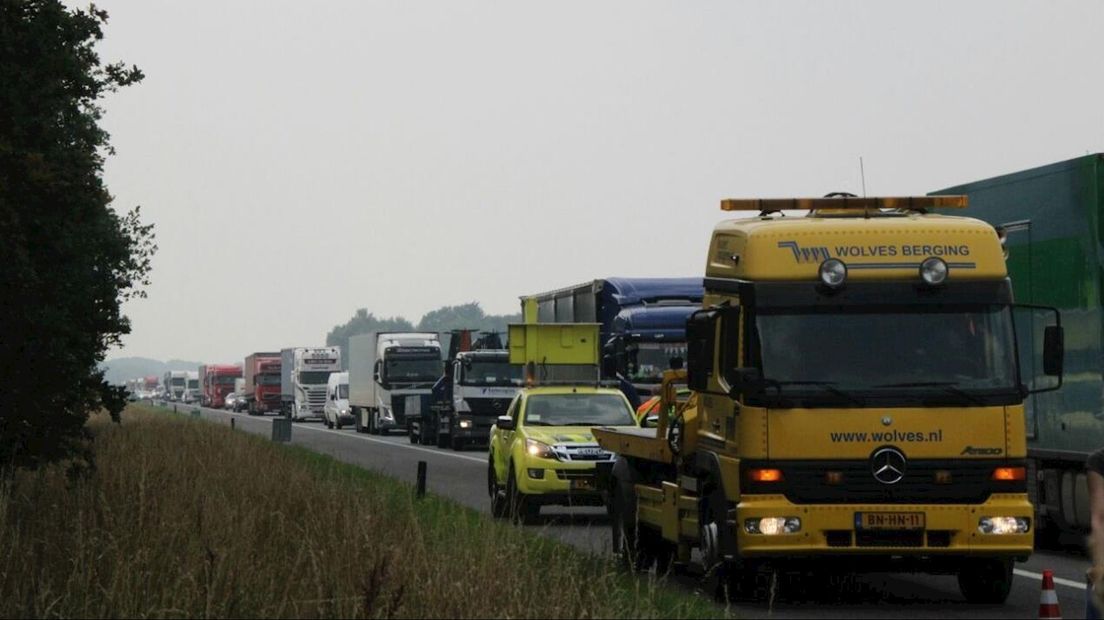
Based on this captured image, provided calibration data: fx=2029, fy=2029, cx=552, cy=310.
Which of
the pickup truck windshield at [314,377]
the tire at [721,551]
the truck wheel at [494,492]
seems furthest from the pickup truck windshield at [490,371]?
the pickup truck windshield at [314,377]

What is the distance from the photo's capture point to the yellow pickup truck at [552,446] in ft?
76.5

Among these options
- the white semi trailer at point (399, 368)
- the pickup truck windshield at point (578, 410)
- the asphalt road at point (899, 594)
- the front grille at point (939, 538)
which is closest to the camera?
the front grille at point (939, 538)

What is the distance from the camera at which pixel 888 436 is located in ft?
46.0

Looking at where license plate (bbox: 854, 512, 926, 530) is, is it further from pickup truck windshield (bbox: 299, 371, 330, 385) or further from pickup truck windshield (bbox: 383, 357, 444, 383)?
pickup truck windshield (bbox: 299, 371, 330, 385)

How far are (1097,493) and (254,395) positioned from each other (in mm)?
101917

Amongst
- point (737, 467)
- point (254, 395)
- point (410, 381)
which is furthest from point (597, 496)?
point (254, 395)

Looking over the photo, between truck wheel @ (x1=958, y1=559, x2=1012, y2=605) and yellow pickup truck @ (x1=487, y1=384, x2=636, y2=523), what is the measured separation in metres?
7.83

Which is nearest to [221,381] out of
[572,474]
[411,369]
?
[411,369]

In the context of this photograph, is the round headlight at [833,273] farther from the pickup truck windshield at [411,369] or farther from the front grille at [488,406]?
the pickup truck windshield at [411,369]

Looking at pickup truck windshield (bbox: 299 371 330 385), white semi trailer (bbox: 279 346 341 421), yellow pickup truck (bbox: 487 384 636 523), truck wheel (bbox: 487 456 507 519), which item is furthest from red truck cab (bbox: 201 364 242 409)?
yellow pickup truck (bbox: 487 384 636 523)

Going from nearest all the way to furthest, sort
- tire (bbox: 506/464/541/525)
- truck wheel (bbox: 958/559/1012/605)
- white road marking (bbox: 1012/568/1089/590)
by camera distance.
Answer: truck wheel (bbox: 958/559/1012/605) → white road marking (bbox: 1012/568/1089/590) → tire (bbox: 506/464/541/525)

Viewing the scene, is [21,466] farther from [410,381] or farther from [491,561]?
[410,381]

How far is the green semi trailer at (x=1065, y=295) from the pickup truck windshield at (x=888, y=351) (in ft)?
12.5

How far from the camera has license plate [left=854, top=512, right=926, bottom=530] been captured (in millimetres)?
13938
